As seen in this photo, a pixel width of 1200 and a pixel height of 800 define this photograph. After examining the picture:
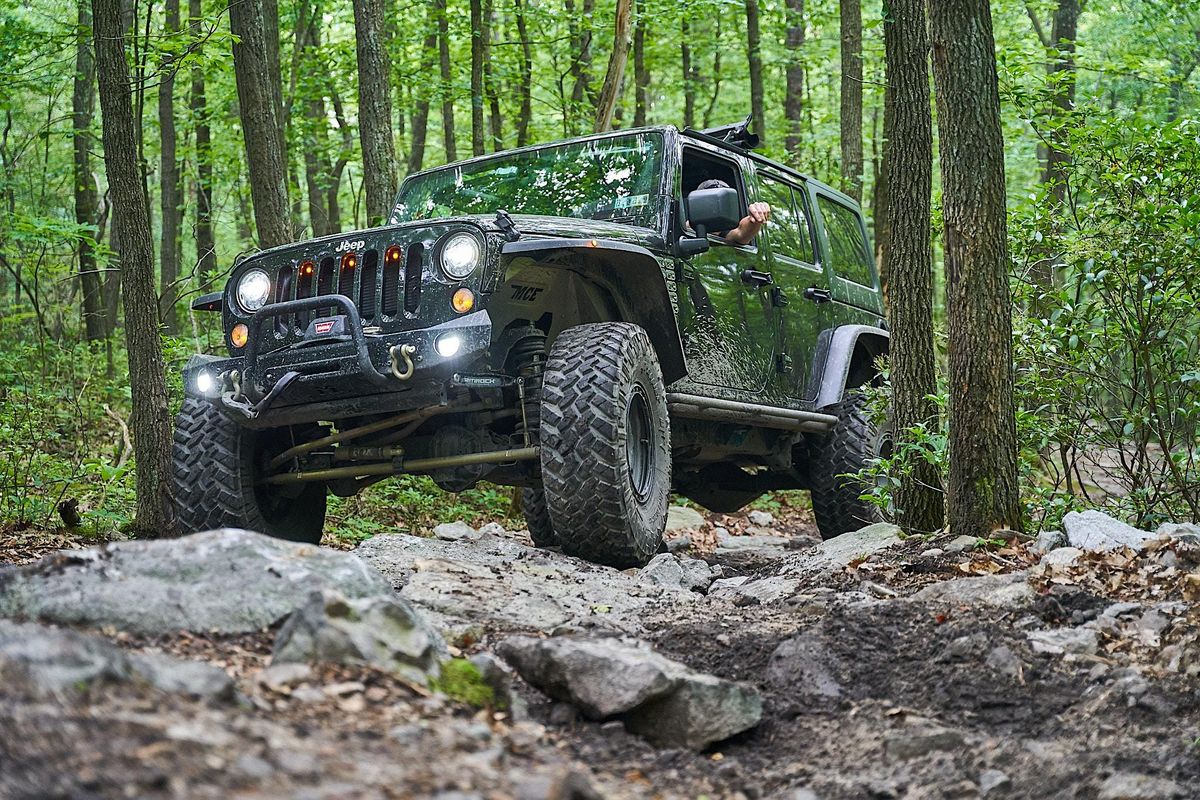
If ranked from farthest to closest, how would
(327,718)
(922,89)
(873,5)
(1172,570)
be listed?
(873,5), (922,89), (1172,570), (327,718)

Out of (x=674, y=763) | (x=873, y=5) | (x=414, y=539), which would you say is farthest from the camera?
(x=873, y=5)

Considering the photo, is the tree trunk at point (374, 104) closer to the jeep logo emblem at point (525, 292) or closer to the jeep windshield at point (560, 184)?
the jeep windshield at point (560, 184)

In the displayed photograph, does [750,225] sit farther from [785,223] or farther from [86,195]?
[86,195]

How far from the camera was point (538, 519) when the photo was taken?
784 cm

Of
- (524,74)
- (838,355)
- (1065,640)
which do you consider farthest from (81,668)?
(524,74)

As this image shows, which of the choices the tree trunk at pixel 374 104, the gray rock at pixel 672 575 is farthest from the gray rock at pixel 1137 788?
the tree trunk at pixel 374 104

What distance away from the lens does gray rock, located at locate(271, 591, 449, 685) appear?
110 inches

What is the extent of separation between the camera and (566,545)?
18.6 ft

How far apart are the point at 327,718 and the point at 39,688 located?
558 mm

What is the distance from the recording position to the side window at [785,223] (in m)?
7.75

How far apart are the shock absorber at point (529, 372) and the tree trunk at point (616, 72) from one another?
6168mm

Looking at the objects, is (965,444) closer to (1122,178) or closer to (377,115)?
(1122,178)

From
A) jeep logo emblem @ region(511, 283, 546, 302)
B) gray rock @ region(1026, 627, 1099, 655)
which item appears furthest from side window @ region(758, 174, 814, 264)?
gray rock @ region(1026, 627, 1099, 655)

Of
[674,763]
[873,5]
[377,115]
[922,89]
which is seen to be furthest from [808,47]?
[674,763]
